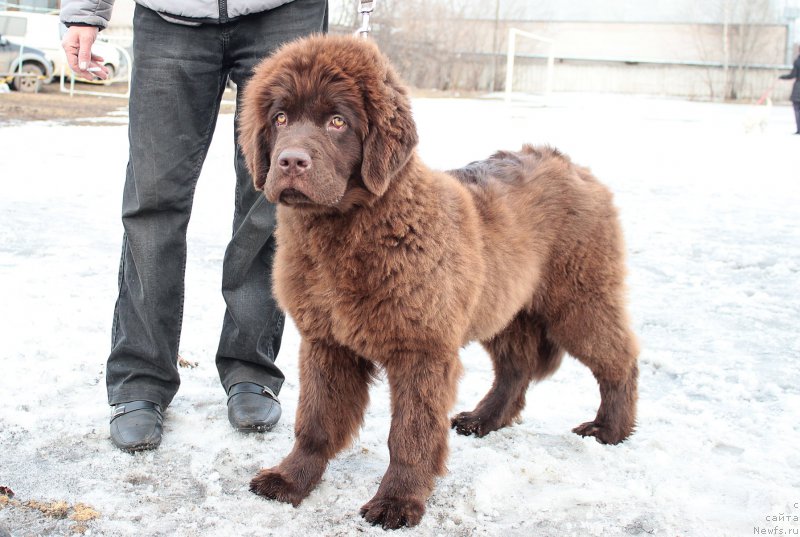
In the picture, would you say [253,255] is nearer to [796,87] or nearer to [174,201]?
[174,201]

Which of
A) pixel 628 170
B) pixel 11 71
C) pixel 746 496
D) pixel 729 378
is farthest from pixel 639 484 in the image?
pixel 11 71

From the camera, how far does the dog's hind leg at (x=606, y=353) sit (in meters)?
3.37

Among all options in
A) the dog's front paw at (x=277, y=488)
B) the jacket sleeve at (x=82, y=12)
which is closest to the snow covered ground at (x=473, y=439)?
the dog's front paw at (x=277, y=488)

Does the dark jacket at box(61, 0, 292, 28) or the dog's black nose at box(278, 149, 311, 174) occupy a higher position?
the dark jacket at box(61, 0, 292, 28)

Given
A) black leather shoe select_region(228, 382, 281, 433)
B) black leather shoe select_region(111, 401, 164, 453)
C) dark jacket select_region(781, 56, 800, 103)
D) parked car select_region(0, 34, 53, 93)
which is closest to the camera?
black leather shoe select_region(111, 401, 164, 453)

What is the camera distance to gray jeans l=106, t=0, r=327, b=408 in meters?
3.15

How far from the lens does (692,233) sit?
7406 millimetres

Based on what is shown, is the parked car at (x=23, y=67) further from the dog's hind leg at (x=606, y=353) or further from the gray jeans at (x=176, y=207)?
the dog's hind leg at (x=606, y=353)

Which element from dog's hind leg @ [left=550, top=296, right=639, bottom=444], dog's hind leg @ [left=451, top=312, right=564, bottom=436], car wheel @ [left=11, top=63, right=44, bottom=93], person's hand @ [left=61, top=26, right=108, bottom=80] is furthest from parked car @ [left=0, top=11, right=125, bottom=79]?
dog's hind leg @ [left=550, top=296, right=639, bottom=444]

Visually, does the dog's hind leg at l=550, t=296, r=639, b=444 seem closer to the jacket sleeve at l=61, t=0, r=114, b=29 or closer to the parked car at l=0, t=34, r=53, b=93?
the jacket sleeve at l=61, t=0, r=114, b=29

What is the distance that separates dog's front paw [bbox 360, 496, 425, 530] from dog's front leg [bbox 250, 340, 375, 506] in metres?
0.28

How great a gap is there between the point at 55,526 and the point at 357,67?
1.73m

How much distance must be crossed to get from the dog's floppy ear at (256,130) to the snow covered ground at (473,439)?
3.61 ft

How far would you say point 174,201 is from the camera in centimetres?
325
